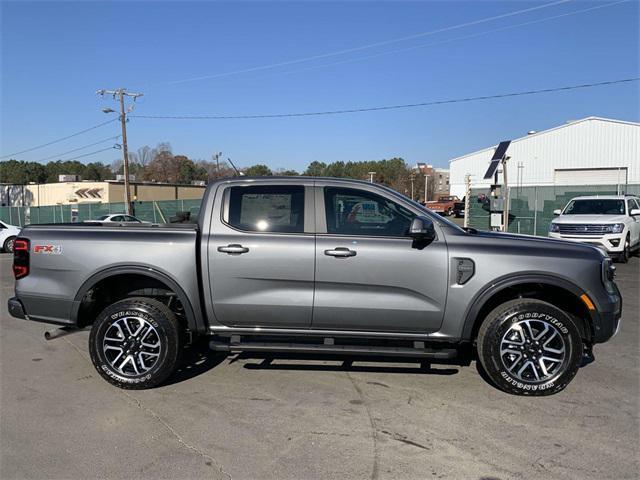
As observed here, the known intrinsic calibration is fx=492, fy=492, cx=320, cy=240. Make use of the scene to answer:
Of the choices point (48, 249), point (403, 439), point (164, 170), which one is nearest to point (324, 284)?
point (403, 439)

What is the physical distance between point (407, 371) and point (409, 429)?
123 cm

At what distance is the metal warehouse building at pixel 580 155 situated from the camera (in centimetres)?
4650

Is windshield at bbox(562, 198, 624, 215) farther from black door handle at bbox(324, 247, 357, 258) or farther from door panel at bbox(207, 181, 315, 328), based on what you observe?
door panel at bbox(207, 181, 315, 328)

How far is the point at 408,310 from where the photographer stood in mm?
4391

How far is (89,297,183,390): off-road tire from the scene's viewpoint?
4.49 m

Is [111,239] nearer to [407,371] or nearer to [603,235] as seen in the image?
[407,371]

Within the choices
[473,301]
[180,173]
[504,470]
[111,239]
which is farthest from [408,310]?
[180,173]

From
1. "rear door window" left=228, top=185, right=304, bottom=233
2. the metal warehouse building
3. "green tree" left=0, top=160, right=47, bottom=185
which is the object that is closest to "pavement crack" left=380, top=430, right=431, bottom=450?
"rear door window" left=228, top=185, right=304, bottom=233

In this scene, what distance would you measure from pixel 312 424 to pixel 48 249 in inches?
117

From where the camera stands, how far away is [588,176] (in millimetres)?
48094

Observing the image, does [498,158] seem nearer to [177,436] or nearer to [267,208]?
[267,208]

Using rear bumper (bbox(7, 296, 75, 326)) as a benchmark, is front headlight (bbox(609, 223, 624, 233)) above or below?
above

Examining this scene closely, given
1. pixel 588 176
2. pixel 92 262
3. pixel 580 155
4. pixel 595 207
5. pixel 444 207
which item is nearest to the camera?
pixel 92 262

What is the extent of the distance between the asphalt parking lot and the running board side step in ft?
1.27
